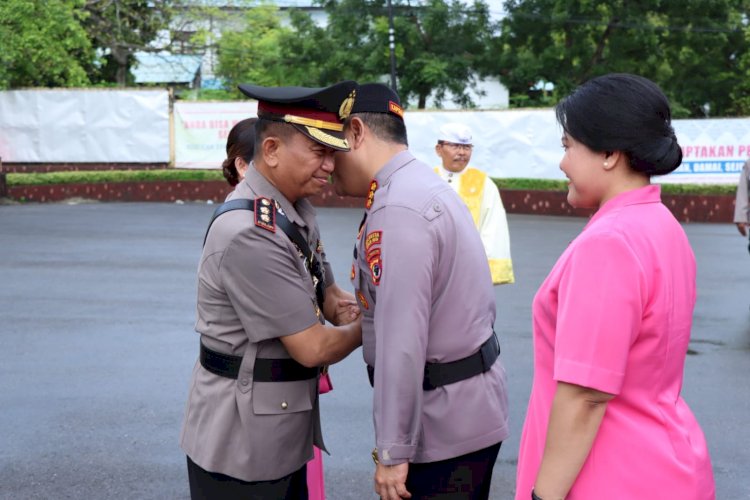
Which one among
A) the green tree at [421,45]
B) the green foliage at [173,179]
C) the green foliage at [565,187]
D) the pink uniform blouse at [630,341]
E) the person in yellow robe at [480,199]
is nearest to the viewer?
the pink uniform blouse at [630,341]

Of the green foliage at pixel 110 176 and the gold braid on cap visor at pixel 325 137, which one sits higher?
the gold braid on cap visor at pixel 325 137

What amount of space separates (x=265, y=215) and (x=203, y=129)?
64.4 ft

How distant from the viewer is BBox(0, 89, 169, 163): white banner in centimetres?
2194

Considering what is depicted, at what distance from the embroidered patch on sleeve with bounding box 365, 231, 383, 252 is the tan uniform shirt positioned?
0.20 metres

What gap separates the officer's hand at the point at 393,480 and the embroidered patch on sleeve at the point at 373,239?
22.7 inches

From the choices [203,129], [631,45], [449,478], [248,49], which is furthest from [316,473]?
[248,49]

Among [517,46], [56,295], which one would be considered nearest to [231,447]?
[56,295]

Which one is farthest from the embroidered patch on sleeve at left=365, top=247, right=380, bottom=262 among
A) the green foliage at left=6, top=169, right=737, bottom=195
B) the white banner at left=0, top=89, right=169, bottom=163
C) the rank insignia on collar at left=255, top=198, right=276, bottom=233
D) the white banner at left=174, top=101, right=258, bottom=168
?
the white banner at left=0, top=89, right=169, bottom=163

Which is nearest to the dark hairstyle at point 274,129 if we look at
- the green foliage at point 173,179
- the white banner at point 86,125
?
the green foliage at point 173,179

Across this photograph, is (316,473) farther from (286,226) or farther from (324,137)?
(324,137)

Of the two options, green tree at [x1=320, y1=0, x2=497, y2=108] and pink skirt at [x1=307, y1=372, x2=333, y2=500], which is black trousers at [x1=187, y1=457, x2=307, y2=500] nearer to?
pink skirt at [x1=307, y1=372, x2=333, y2=500]

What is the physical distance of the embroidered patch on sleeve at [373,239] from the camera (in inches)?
101

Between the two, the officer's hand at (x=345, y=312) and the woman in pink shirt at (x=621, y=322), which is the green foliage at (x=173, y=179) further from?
the woman in pink shirt at (x=621, y=322)

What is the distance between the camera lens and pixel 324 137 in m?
2.66
